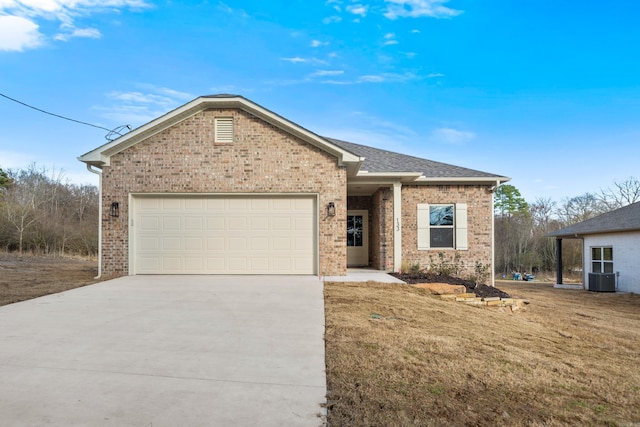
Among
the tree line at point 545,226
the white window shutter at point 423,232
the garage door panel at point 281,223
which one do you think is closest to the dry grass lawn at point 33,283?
the garage door panel at point 281,223

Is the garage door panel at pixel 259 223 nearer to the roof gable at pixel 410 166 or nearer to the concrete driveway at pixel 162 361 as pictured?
the roof gable at pixel 410 166

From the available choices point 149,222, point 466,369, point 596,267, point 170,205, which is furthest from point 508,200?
point 466,369

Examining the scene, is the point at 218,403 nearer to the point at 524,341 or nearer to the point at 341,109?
the point at 524,341

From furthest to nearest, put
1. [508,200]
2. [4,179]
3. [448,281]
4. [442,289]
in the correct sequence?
[508,200]
[4,179]
[448,281]
[442,289]

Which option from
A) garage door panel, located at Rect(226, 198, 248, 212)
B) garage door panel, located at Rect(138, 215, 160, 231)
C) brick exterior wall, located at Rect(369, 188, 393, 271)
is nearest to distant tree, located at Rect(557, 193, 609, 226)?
brick exterior wall, located at Rect(369, 188, 393, 271)

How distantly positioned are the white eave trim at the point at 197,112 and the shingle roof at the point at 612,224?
12.9 meters

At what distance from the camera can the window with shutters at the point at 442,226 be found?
13.6 metres

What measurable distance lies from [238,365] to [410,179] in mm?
10026

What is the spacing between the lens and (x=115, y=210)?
37.6 ft

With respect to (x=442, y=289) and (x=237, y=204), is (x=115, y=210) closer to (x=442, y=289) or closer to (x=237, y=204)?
(x=237, y=204)

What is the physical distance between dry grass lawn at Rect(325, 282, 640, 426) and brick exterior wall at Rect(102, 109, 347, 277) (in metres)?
3.89

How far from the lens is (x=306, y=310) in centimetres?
710

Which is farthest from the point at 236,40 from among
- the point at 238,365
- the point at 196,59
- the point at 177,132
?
the point at 238,365

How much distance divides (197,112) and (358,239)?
24.7ft
